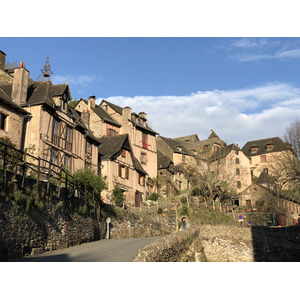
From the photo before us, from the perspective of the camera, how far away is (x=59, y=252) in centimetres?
1448

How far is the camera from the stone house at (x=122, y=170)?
113 feet

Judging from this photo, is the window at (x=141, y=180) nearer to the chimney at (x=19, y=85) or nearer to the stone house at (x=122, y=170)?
the stone house at (x=122, y=170)

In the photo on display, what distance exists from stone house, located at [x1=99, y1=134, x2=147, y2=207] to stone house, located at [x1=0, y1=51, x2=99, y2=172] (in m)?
3.20

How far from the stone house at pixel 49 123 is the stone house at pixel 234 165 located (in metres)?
28.7

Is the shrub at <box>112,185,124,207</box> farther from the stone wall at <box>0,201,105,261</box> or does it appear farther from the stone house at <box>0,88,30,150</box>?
the stone wall at <box>0,201,105,261</box>

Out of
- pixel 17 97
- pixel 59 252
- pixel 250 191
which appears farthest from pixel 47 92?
pixel 250 191

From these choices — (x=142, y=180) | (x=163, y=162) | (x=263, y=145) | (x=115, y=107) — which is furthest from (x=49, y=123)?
(x=263, y=145)

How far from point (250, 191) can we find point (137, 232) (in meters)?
26.0

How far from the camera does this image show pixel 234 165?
55.7 meters

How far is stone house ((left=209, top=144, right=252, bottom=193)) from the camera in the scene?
2152 inches

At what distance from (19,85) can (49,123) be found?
3433mm

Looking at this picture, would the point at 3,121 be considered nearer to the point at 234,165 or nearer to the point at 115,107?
the point at 115,107

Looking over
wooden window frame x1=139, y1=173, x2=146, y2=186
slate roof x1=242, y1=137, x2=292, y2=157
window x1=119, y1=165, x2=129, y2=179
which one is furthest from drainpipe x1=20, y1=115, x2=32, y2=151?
slate roof x1=242, y1=137, x2=292, y2=157

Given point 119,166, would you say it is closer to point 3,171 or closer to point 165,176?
point 165,176
